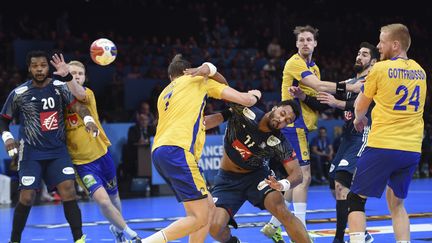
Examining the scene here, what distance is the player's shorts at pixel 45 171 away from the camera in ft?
25.8

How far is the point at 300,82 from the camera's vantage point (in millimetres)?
8961

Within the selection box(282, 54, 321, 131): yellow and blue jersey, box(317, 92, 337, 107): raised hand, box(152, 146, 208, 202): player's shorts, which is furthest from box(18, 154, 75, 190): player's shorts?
box(317, 92, 337, 107): raised hand

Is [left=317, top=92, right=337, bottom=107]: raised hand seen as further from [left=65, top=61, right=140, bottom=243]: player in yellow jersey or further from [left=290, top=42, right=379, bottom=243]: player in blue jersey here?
[left=65, top=61, right=140, bottom=243]: player in yellow jersey

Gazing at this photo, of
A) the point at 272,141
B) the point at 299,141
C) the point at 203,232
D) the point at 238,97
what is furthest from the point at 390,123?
the point at 299,141

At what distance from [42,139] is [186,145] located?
78.0 inches

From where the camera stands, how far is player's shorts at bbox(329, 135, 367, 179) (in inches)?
327

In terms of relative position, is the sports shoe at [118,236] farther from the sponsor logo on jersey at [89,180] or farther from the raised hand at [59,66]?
the raised hand at [59,66]

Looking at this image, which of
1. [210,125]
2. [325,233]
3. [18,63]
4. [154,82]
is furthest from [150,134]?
[210,125]

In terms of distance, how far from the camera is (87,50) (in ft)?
71.3

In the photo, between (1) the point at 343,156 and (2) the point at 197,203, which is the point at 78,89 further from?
(1) the point at 343,156

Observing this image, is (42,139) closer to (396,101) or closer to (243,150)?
(243,150)

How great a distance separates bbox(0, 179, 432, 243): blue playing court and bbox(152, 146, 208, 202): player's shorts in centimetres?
250

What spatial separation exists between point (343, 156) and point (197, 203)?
Answer: 2421mm

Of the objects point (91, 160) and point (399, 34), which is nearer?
point (399, 34)
